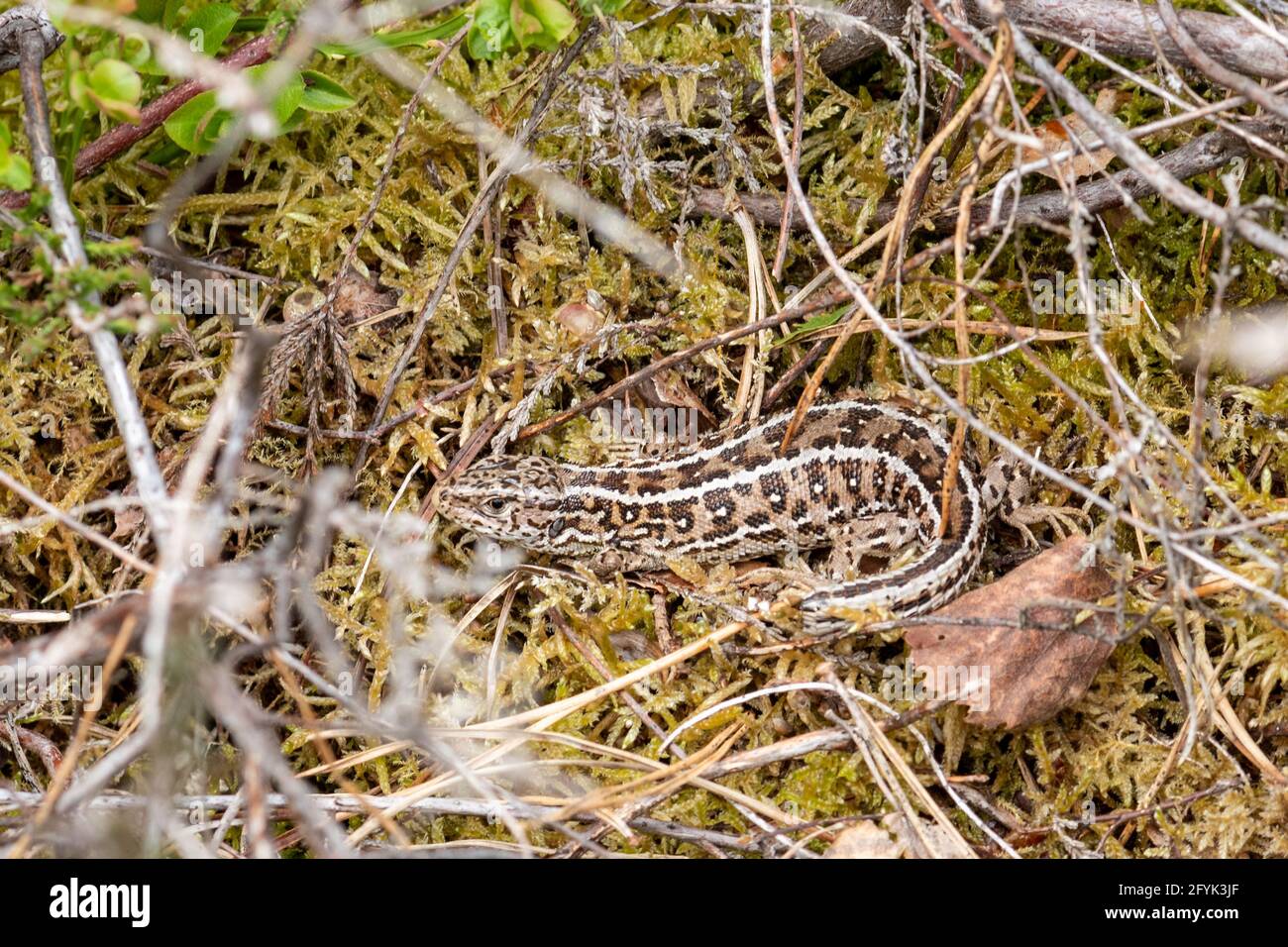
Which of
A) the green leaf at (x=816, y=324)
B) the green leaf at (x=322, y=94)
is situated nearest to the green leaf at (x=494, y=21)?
the green leaf at (x=322, y=94)

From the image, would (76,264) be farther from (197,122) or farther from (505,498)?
(505,498)

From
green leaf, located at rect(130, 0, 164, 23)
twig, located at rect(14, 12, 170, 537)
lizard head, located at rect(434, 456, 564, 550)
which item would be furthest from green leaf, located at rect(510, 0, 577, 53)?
lizard head, located at rect(434, 456, 564, 550)

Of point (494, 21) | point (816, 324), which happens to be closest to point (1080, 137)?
point (816, 324)

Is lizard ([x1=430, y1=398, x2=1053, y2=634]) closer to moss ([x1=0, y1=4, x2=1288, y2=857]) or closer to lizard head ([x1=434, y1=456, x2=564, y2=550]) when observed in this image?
lizard head ([x1=434, y1=456, x2=564, y2=550])

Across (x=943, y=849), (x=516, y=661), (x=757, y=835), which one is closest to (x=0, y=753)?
(x=516, y=661)

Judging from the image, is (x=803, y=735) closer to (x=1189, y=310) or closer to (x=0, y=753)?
(x=1189, y=310)

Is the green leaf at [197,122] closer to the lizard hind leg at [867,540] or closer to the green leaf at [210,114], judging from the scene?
the green leaf at [210,114]
